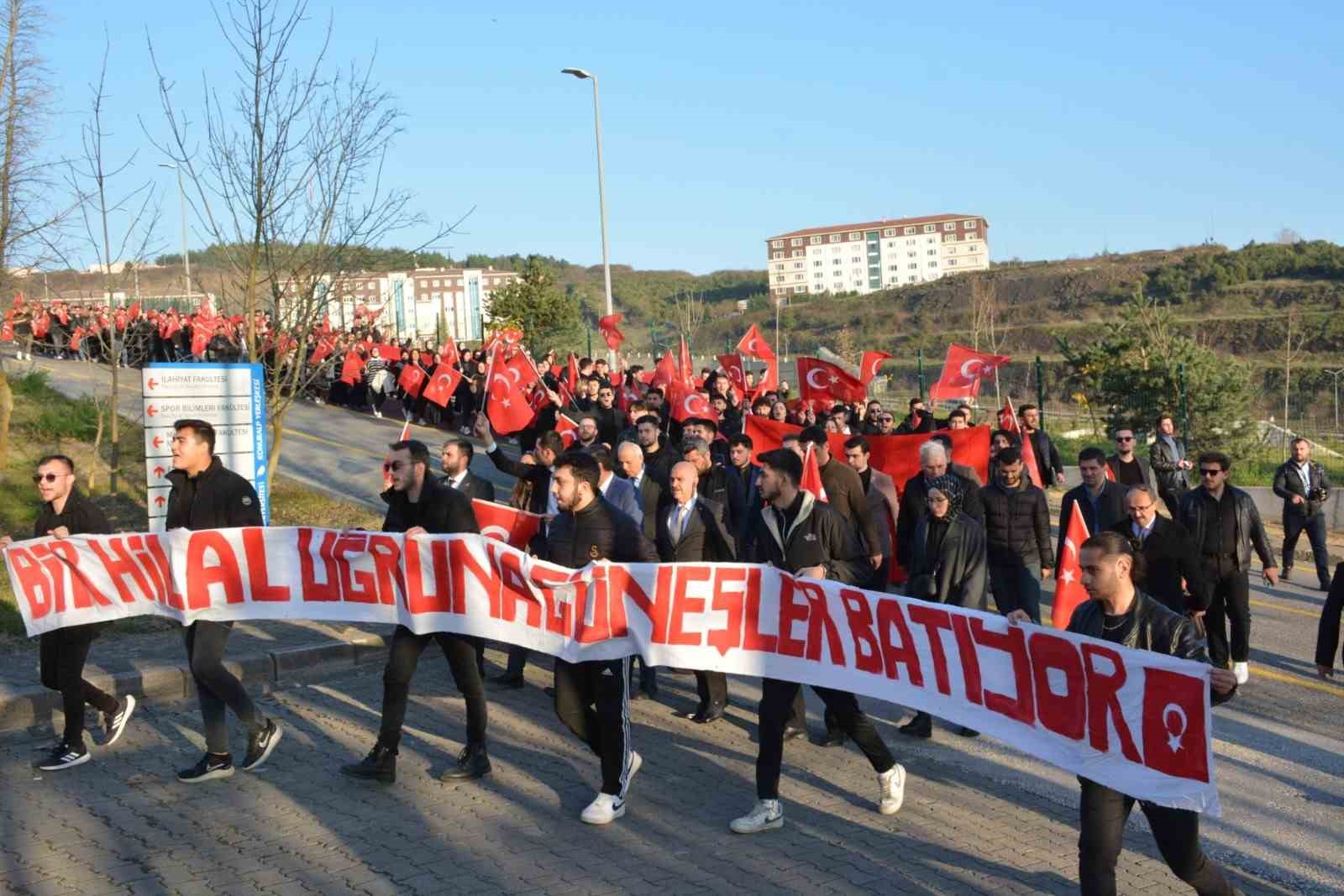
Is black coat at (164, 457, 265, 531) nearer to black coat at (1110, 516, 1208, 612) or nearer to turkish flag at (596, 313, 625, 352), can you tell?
black coat at (1110, 516, 1208, 612)

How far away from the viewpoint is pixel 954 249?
14875 cm

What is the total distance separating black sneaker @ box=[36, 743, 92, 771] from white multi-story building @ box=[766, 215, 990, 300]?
14148cm

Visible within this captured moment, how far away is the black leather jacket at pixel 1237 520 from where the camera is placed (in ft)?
31.4

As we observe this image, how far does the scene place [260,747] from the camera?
7.48 m

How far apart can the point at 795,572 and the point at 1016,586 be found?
2.83 metres

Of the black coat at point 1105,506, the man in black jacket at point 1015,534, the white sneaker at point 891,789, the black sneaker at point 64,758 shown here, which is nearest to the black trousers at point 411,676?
the black sneaker at point 64,758

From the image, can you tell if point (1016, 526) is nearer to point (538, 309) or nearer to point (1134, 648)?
point (1134, 648)

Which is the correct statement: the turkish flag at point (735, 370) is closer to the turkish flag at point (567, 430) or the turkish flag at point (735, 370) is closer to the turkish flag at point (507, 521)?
the turkish flag at point (567, 430)

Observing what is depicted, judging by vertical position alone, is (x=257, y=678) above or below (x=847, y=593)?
below

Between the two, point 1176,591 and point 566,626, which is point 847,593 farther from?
point 1176,591

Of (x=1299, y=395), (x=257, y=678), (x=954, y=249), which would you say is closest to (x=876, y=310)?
(x=954, y=249)

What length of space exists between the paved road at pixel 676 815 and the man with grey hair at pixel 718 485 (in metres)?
1.86

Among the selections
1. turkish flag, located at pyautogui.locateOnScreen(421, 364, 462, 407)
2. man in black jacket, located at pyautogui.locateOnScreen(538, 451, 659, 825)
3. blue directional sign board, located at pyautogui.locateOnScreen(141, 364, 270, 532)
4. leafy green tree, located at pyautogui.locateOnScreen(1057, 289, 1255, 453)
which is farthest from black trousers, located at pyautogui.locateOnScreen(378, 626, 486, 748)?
leafy green tree, located at pyautogui.locateOnScreen(1057, 289, 1255, 453)

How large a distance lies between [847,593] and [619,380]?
17.4 m
